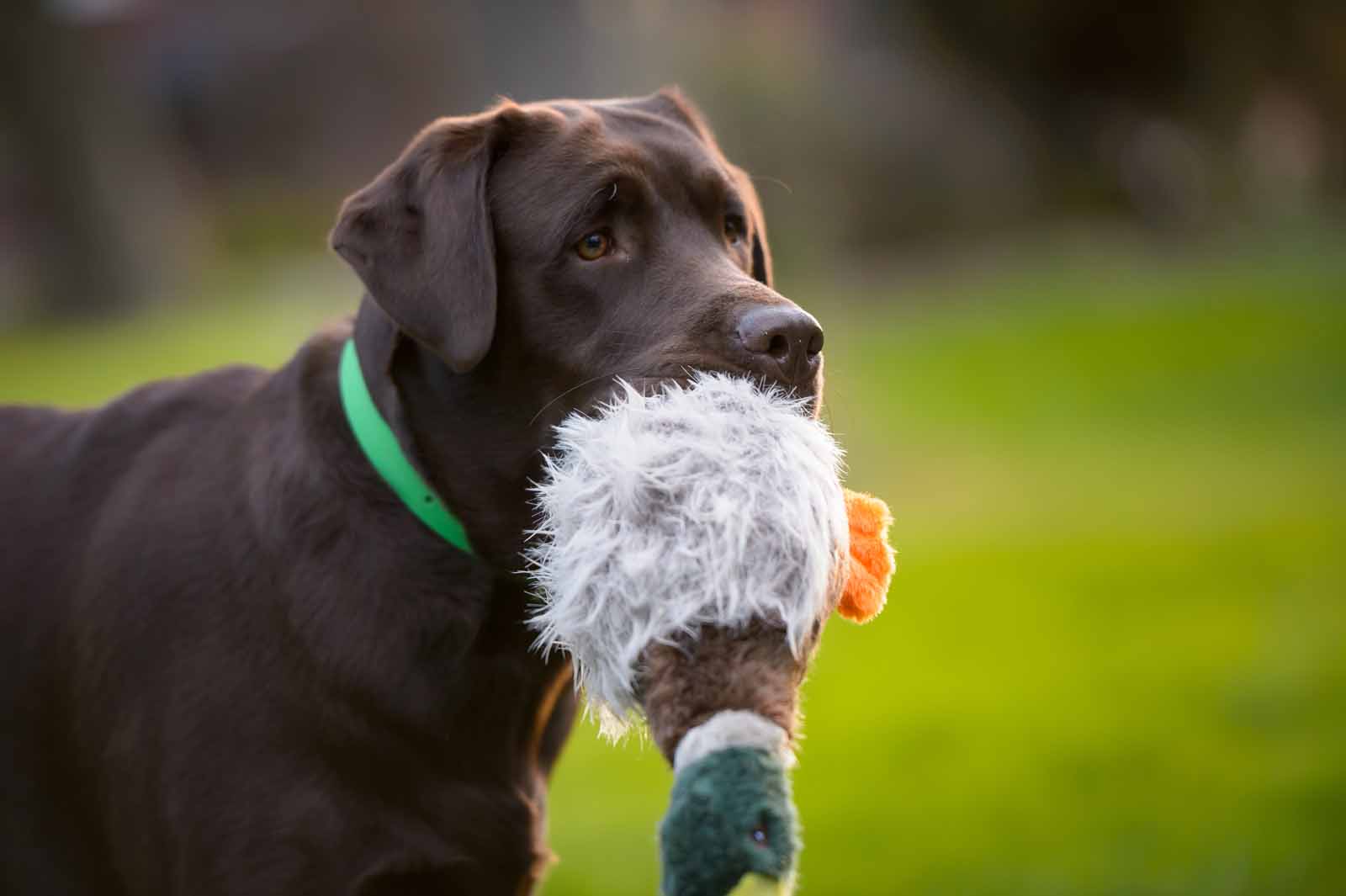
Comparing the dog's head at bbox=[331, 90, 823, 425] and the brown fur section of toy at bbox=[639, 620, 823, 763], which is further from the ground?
the dog's head at bbox=[331, 90, 823, 425]

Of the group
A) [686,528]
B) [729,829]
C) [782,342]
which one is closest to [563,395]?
[782,342]

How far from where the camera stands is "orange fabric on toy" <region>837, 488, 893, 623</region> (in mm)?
2426

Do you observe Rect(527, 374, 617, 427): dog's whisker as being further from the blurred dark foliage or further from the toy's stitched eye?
the blurred dark foliage

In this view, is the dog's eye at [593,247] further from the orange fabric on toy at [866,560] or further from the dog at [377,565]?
the orange fabric on toy at [866,560]

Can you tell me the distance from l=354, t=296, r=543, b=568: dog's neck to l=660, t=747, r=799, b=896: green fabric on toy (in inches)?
36.7

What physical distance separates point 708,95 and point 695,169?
9989mm

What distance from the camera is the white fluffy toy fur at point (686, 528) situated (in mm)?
2172

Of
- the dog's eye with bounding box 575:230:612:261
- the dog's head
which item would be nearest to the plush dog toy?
the dog's head

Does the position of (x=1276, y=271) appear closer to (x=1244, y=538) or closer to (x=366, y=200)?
(x=1244, y=538)

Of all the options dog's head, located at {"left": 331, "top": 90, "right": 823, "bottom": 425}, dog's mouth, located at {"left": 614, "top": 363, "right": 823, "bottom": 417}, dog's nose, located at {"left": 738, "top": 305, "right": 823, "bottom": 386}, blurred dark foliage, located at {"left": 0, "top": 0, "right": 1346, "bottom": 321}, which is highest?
blurred dark foliage, located at {"left": 0, "top": 0, "right": 1346, "bottom": 321}

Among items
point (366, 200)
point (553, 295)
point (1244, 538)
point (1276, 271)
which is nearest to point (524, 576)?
point (553, 295)

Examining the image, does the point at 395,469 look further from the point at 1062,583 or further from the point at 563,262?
the point at 1062,583

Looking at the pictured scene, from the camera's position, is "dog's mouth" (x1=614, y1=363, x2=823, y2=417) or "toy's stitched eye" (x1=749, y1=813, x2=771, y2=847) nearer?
"toy's stitched eye" (x1=749, y1=813, x2=771, y2=847)

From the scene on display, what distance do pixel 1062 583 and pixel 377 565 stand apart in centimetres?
612
